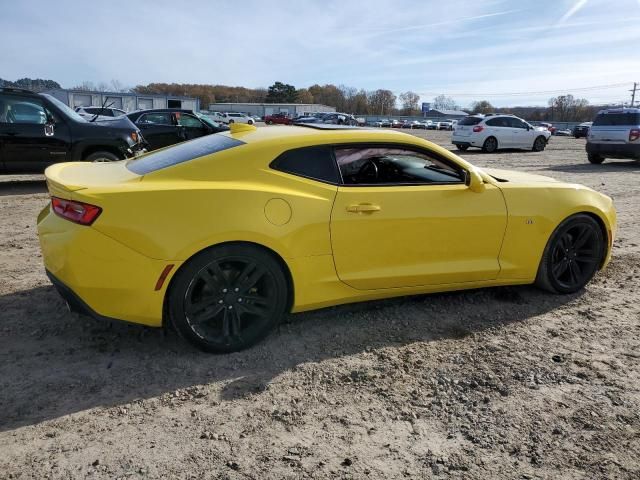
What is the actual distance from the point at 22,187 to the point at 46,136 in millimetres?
1458

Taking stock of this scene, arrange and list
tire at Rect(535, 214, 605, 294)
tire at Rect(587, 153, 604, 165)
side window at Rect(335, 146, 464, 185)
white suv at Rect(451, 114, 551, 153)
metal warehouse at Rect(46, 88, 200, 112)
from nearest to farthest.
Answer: side window at Rect(335, 146, 464, 185) < tire at Rect(535, 214, 605, 294) < tire at Rect(587, 153, 604, 165) < white suv at Rect(451, 114, 551, 153) < metal warehouse at Rect(46, 88, 200, 112)

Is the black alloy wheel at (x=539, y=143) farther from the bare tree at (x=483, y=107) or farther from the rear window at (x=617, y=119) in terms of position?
the bare tree at (x=483, y=107)

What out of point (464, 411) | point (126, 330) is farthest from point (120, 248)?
point (464, 411)

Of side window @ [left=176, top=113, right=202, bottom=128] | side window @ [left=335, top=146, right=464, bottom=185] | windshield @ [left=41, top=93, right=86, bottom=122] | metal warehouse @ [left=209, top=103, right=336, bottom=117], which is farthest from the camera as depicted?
metal warehouse @ [left=209, top=103, right=336, bottom=117]

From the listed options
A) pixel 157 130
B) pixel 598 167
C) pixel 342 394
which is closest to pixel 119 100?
pixel 157 130

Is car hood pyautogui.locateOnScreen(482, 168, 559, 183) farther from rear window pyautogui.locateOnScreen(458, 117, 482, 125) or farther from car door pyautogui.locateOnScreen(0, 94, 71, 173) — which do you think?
rear window pyautogui.locateOnScreen(458, 117, 482, 125)

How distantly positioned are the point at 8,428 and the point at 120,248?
104 cm

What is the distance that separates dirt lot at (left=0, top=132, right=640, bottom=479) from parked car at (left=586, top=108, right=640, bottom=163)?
12.3 metres

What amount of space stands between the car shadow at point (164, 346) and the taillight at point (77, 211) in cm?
77

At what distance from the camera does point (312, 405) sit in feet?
9.21

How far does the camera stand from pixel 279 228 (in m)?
3.23

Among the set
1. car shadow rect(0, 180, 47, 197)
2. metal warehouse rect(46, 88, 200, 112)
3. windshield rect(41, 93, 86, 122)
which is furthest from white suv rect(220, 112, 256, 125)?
windshield rect(41, 93, 86, 122)

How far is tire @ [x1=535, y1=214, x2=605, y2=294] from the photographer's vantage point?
4265 millimetres

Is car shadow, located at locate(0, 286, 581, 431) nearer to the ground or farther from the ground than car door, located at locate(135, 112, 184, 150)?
nearer to the ground
